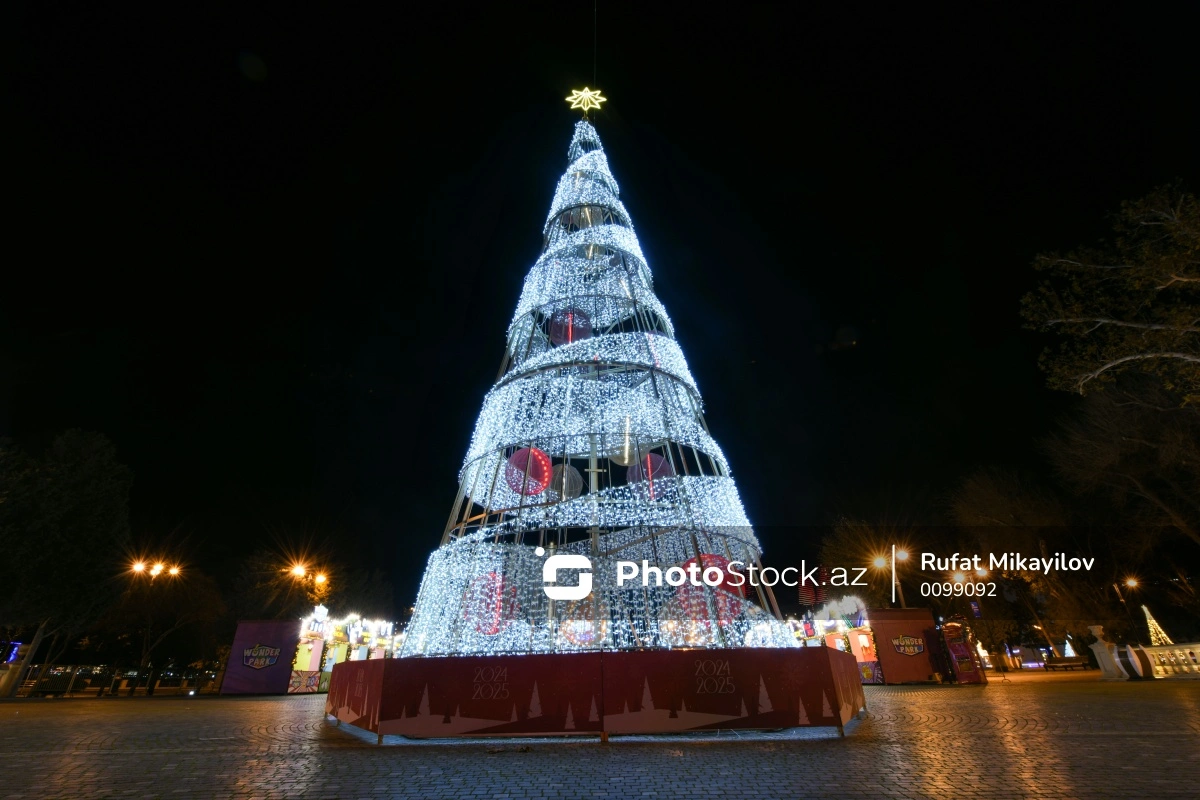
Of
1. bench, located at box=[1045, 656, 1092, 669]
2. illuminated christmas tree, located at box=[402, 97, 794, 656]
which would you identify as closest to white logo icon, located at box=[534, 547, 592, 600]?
illuminated christmas tree, located at box=[402, 97, 794, 656]

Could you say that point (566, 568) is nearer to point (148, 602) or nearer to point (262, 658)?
point (262, 658)

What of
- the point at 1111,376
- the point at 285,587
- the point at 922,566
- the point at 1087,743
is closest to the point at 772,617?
the point at 1087,743

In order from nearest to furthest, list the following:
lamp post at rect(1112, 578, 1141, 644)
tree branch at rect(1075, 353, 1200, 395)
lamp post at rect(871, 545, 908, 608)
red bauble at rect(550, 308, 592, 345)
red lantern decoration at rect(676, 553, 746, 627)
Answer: red lantern decoration at rect(676, 553, 746, 627) → tree branch at rect(1075, 353, 1200, 395) → red bauble at rect(550, 308, 592, 345) → lamp post at rect(1112, 578, 1141, 644) → lamp post at rect(871, 545, 908, 608)

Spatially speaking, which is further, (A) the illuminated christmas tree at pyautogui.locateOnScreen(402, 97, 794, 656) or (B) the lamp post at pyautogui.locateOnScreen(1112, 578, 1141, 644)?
(B) the lamp post at pyautogui.locateOnScreen(1112, 578, 1141, 644)

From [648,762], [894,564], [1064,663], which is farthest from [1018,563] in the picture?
[648,762]

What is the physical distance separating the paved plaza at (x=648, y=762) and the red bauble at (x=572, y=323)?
7716 mm

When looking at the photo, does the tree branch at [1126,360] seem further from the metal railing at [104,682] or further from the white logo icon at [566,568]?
the metal railing at [104,682]

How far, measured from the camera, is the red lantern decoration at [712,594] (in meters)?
8.70

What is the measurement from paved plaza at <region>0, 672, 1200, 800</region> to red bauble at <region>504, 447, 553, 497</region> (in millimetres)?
4123

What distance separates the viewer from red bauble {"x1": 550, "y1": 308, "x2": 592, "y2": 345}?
1236cm

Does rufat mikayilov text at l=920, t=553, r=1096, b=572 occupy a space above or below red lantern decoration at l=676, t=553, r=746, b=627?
above

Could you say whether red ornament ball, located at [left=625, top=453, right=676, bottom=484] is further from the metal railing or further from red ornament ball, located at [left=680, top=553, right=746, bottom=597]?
the metal railing

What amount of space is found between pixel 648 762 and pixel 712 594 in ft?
10.9

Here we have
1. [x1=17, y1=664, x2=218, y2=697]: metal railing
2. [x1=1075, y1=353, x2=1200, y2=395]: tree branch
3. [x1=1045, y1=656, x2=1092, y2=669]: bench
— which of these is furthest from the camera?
[x1=1045, y1=656, x2=1092, y2=669]: bench
